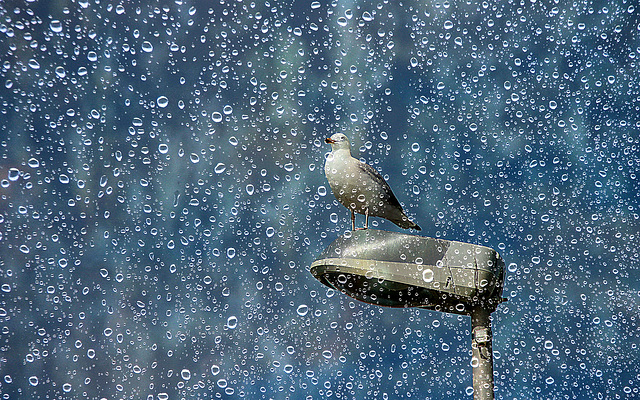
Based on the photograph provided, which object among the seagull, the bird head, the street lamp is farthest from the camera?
the bird head

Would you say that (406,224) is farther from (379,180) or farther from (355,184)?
(355,184)

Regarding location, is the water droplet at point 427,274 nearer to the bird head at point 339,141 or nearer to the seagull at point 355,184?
the seagull at point 355,184

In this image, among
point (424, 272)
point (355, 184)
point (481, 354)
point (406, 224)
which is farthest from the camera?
point (406, 224)

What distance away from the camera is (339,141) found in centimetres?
400

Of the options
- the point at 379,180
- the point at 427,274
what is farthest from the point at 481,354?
the point at 379,180

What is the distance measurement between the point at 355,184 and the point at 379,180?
0.66 feet

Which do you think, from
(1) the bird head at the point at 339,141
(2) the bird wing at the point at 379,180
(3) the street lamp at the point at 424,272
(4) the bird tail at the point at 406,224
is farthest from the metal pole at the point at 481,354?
(1) the bird head at the point at 339,141

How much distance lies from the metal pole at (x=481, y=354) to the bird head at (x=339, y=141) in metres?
1.31

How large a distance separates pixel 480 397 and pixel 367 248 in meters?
1.10

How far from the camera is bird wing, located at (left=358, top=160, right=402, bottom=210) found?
12.7ft

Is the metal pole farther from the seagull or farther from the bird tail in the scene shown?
the seagull

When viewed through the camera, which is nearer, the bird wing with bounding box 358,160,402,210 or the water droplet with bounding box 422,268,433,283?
the water droplet with bounding box 422,268,433,283

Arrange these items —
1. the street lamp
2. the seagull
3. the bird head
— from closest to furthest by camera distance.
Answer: the street lamp → the seagull → the bird head

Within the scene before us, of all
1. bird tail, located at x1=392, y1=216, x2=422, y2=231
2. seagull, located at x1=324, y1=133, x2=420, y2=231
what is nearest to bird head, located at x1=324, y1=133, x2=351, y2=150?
seagull, located at x1=324, y1=133, x2=420, y2=231
